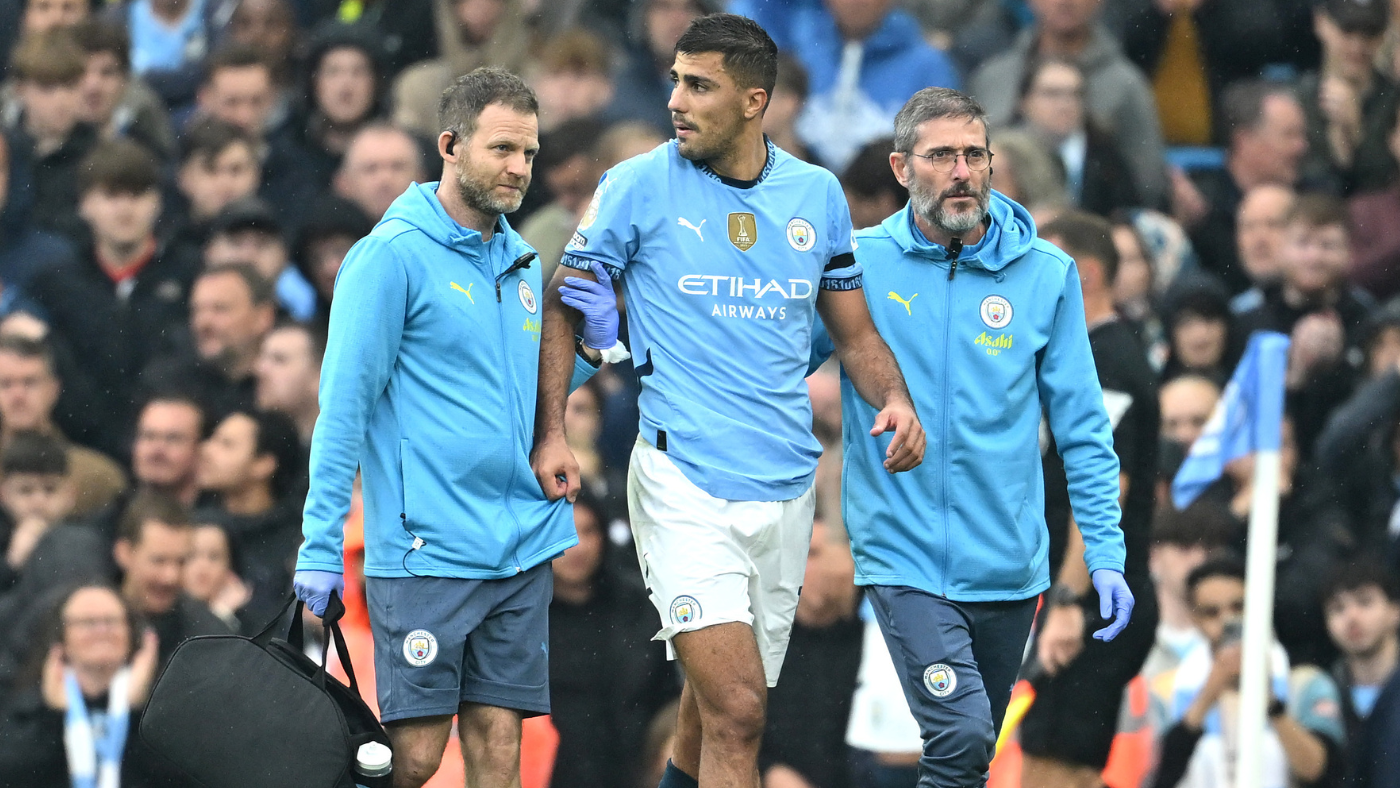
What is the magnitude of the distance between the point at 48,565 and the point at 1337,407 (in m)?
5.82

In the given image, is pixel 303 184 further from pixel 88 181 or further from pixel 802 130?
pixel 802 130

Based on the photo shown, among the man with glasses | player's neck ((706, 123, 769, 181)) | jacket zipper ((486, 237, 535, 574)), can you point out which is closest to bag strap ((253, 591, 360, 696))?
jacket zipper ((486, 237, 535, 574))

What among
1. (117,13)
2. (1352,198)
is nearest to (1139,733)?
(1352,198)

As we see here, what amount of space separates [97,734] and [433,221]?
3894 millimetres

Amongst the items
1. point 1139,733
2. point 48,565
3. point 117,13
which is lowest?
point 1139,733

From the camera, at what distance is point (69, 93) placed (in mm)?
9695

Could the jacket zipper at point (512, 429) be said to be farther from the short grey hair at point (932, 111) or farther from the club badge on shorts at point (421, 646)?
the short grey hair at point (932, 111)

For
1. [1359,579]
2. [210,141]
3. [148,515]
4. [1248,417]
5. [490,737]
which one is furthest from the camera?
[210,141]

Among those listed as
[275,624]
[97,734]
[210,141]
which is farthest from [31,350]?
[275,624]

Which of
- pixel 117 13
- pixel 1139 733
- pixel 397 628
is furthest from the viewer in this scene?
pixel 117 13

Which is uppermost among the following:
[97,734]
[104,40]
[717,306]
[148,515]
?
[104,40]

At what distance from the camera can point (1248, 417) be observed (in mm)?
6988

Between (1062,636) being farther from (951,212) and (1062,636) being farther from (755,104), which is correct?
(755,104)

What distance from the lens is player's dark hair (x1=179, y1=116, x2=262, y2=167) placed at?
956 cm
